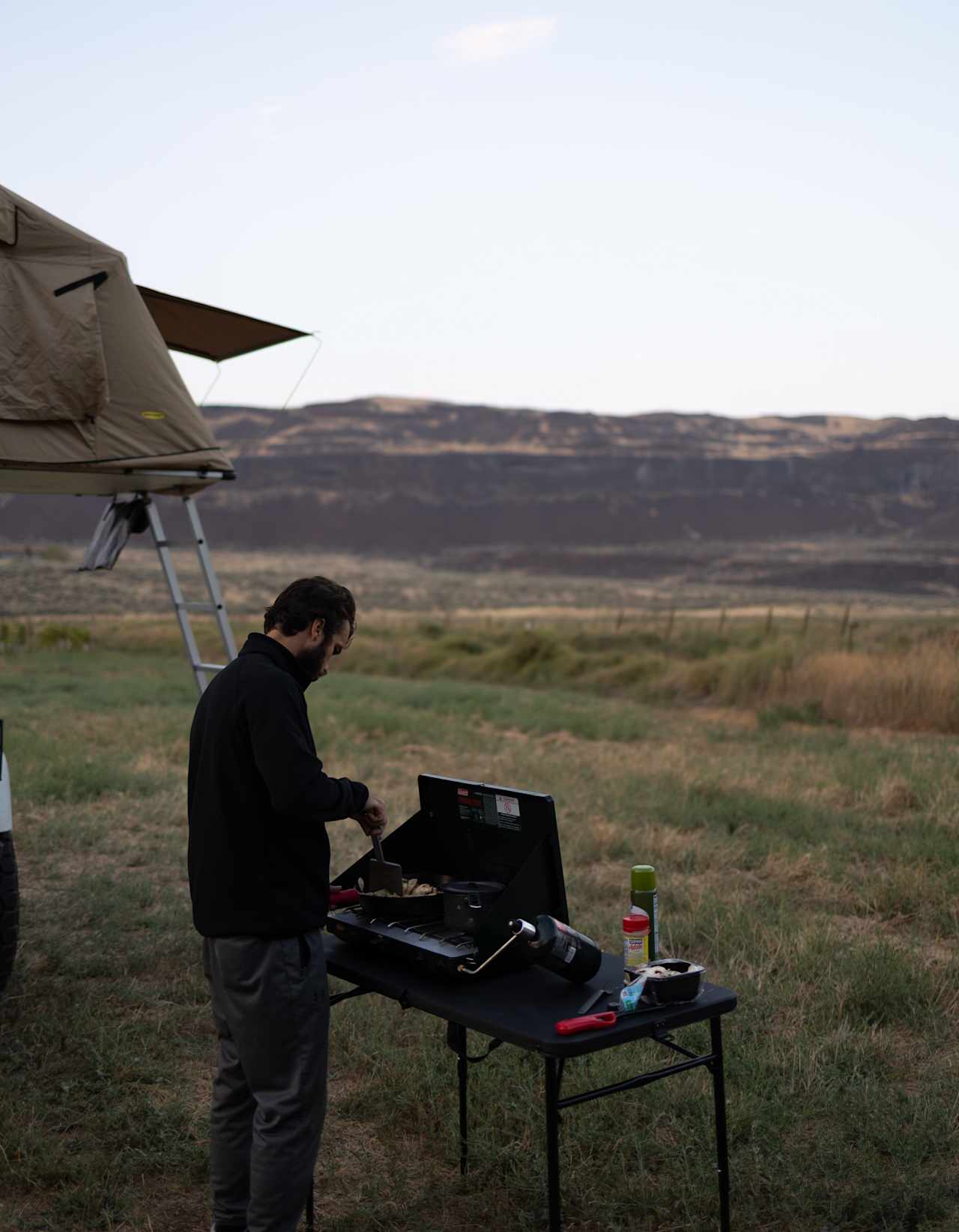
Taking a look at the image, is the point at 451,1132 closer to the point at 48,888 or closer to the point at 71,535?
the point at 48,888

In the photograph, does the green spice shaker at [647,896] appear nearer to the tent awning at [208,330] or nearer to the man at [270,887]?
the man at [270,887]

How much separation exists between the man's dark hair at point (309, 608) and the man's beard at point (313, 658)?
0.03 metres

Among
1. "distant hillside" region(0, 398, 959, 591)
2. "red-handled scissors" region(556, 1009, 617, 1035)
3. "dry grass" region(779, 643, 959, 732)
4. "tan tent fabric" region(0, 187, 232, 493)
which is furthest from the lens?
"distant hillside" region(0, 398, 959, 591)

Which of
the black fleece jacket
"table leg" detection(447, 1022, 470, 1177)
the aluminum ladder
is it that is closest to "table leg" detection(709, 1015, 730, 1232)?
"table leg" detection(447, 1022, 470, 1177)

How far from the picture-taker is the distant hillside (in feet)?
313

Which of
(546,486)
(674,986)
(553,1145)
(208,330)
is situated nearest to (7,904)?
Result: (553,1145)

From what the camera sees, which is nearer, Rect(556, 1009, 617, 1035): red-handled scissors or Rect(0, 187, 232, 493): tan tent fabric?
Rect(556, 1009, 617, 1035): red-handled scissors

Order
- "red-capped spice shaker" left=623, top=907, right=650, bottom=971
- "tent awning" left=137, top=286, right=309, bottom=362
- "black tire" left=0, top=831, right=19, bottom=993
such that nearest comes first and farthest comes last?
1. "red-capped spice shaker" left=623, top=907, right=650, bottom=971
2. "black tire" left=0, top=831, right=19, bottom=993
3. "tent awning" left=137, top=286, right=309, bottom=362

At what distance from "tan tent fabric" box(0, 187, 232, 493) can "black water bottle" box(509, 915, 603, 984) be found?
11.0 ft

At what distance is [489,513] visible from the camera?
10012 cm

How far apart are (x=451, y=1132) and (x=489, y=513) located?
316ft

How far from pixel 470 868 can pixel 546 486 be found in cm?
10287

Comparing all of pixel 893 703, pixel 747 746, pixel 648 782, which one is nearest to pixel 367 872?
pixel 648 782

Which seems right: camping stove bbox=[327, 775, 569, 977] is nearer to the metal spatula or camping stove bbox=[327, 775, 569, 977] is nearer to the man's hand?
the metal spatula
